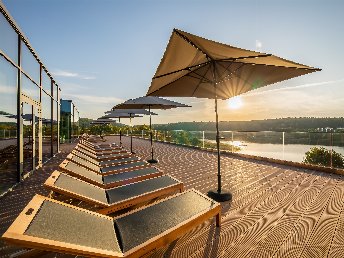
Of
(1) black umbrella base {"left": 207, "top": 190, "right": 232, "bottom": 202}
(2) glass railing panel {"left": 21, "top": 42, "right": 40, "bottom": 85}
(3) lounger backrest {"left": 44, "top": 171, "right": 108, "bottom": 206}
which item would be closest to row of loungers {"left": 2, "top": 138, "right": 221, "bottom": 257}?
(3) lounger backrest {"left": 44, "top": 171, "right": 108, "bottom": 206}

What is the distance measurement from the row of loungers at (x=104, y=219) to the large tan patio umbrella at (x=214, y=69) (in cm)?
159

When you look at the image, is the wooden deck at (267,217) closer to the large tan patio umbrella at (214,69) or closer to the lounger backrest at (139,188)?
the large tan patio umbrella at (214,69)

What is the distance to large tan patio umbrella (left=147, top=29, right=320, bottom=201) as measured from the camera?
3195mm

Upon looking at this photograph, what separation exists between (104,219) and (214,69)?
2.78 m

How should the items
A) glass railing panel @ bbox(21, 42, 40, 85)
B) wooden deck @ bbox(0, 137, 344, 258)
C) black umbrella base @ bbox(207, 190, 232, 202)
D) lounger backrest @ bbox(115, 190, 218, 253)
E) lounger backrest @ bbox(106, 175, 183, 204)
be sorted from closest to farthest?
lounger backrest @ bbox(115, 190, 218, 253) < wooden deck @ bbox(0, 137, 344, 258) < lounger backrest @ bbox(106, 175, 183, 204) < black umbrella base @ bbox(207, 190, 232, 202) < glass railing panel @ bbox(21, 42, 40, 85)

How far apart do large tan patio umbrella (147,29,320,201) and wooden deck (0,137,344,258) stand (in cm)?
74

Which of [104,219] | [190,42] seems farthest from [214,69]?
[104,219]

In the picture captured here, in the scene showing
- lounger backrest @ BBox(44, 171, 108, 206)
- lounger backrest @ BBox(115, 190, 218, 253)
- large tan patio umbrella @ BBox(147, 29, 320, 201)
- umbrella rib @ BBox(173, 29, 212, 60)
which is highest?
umbrella rib @ BBox(173, 29, 212, 60)

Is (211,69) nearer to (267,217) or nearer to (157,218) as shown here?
(267,217)

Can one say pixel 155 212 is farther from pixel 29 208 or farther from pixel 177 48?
pixel 177 48

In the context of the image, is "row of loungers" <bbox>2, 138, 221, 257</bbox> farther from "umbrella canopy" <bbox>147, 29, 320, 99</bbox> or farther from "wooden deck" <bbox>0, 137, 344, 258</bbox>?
"umbrella canopy" <bbox>147, 29, 320, 99</bbox>

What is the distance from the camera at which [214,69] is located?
3.56 m

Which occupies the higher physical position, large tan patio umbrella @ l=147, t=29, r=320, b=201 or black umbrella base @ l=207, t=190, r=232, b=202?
large tan patio umbrella @ l=147, t=29, r=320, b=201

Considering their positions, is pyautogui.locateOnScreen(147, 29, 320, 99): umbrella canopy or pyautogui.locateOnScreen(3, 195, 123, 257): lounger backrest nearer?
pyautogui.locateOnScreen(3, 195, 123, 257): lounger backrest
